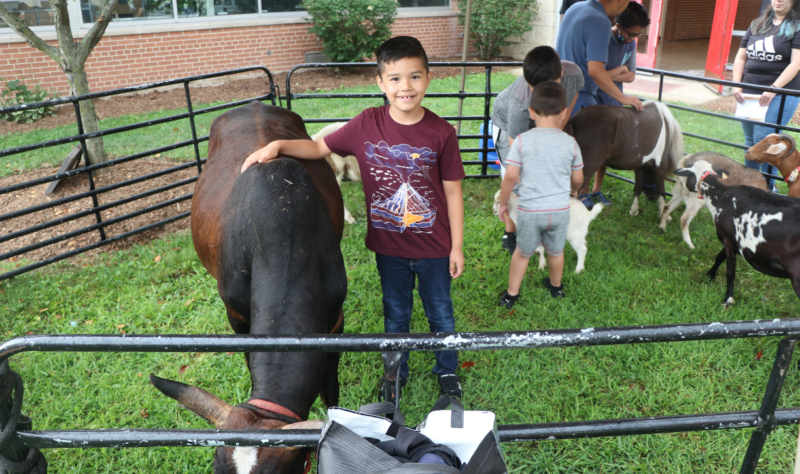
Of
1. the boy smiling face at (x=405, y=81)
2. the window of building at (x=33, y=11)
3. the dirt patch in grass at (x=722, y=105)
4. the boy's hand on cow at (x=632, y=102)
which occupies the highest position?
the window of building at (x=33, y=11)

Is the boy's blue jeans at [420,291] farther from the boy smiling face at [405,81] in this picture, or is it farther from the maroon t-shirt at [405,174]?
the boy smiling face at [405,81]

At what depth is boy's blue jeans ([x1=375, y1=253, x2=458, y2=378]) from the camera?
3146mm

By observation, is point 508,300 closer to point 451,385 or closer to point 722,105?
point 451,385

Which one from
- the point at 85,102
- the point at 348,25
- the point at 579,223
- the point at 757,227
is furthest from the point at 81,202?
the point at 348,25

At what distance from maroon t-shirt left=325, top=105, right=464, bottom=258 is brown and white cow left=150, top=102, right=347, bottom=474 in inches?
11.8

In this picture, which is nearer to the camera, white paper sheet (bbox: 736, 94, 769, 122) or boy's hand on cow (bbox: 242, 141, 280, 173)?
boy's hand on cow (bbox: 242, 141, 280, 173)

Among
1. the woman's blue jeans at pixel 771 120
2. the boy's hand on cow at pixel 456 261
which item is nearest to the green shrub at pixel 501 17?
the woman's blue jeans at pixel 771 120

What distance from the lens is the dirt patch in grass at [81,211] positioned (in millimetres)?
5590

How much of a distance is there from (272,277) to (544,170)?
2270 millimetres

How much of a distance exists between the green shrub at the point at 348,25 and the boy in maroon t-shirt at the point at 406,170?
10904 millimetres

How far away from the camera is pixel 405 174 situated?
2926 mm

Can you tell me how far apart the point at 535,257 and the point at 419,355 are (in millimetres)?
1908

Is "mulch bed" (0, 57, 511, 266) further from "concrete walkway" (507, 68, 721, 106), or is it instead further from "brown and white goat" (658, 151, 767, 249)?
"concrete walkway" (507, 68, 721, 106)

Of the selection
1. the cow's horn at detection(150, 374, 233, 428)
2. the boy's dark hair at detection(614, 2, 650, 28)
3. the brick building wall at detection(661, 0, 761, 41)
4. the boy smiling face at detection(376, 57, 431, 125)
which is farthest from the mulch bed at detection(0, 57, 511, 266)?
the brick building wall at detection(661, 0, 761, 41)
